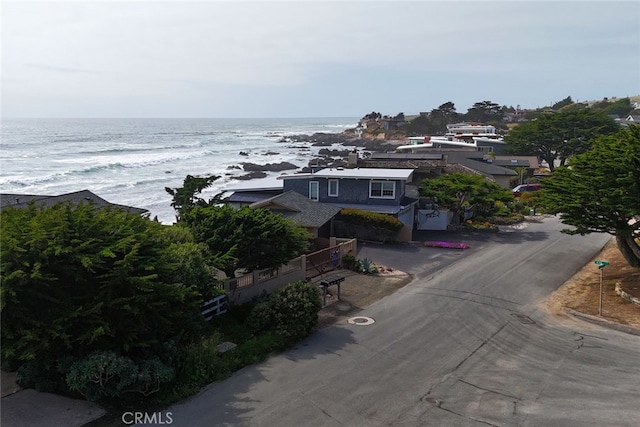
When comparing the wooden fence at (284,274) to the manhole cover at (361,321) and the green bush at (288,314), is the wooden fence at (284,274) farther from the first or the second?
the manhole cover at (361,321)

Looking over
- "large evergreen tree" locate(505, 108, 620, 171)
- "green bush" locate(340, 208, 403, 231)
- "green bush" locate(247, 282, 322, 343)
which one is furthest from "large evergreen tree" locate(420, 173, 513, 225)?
"large evergreen tree" locate(505, 108, 620, 171)

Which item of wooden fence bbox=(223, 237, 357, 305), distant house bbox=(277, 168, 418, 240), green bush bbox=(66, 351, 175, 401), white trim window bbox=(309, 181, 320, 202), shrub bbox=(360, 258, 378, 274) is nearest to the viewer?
green bush bbox=(66, 351, 175, 401)

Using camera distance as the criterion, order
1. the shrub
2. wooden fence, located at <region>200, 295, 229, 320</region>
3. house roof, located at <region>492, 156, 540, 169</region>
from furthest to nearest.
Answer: house roof, located at <region>492, 156, 540, 169</region> → the shrub → wooden fence, located at <region>200, 295, 229, 320</region>

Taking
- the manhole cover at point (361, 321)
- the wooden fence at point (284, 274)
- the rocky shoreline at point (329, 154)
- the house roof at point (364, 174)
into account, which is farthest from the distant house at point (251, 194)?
the manhole cover at point (361, 321)

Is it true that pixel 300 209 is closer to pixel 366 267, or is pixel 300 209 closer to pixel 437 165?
pixel 366 267

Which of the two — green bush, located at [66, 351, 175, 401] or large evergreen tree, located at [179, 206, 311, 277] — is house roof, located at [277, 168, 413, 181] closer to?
large evergreen tree, located at [179, 206, 311, 277]

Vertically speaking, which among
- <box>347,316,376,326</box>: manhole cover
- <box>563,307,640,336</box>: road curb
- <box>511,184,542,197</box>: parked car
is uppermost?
<box>511,184,542,197</box>: parked car
